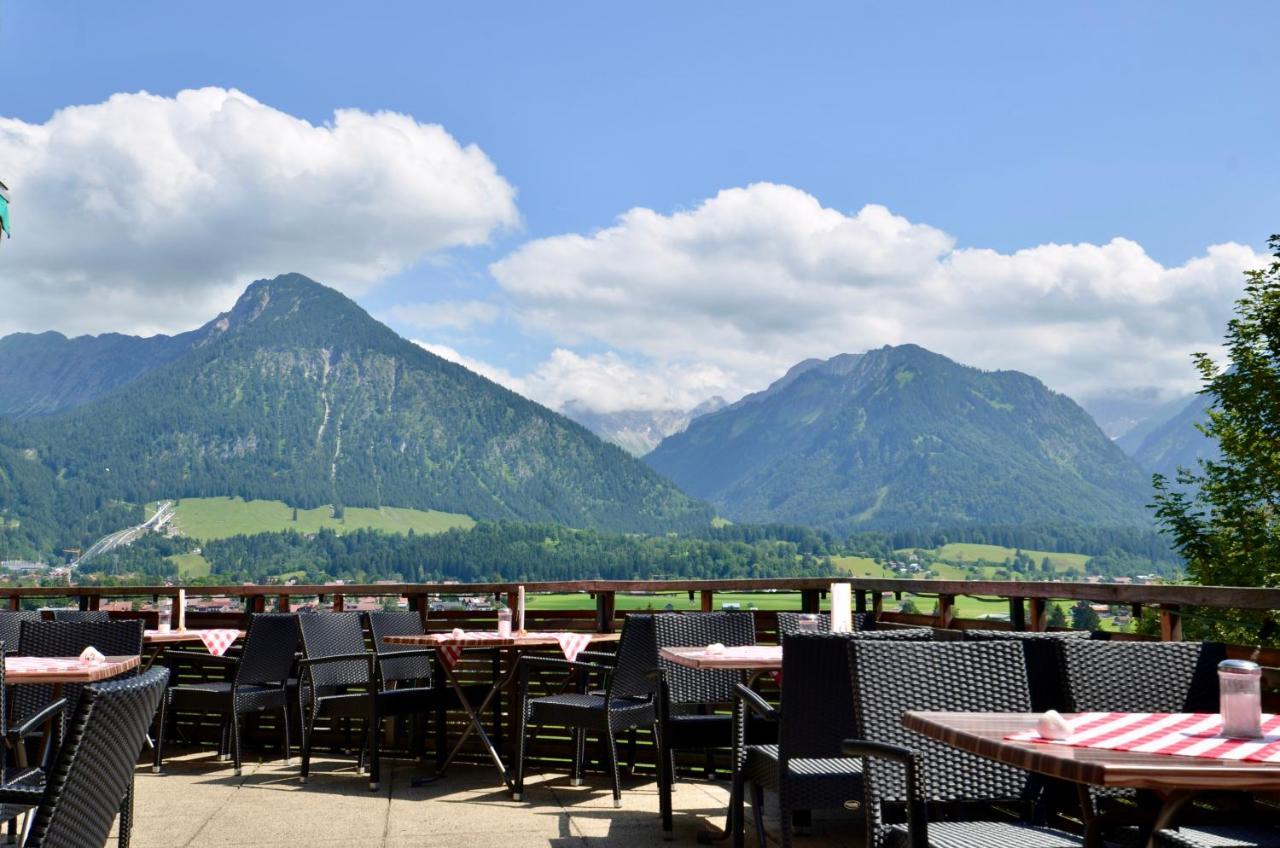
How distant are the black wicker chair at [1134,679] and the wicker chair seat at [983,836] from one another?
1.11ft

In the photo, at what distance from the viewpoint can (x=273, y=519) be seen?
137375mm

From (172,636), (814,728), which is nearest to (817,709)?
(814,728)

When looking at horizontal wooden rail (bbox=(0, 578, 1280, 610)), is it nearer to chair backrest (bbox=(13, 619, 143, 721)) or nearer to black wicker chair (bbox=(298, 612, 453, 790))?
black wicker chair (bbox=(298, 612, 453, 790))

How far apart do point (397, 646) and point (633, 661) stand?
75.2 inches

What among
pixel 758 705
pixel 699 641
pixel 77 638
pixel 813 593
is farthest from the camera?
pixel 813 593

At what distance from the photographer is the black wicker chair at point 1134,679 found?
3084 mm

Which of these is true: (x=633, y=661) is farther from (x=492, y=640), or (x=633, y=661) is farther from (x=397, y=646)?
(x=397, y=646)

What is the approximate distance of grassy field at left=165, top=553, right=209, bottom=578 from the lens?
11262 centimetres

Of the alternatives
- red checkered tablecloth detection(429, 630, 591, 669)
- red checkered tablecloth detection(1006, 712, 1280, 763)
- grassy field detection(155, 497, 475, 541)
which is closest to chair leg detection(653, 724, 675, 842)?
red checkered tablecloth detection(429, 630, 591, 669)

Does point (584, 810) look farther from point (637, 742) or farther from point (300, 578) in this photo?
point (300, 578)

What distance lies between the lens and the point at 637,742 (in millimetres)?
6602

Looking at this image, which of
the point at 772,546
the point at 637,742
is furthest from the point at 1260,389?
the point at 772,546

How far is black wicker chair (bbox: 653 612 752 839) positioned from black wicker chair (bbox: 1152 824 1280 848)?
86.1 inches

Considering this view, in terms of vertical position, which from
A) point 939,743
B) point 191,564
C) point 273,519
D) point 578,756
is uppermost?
point 273,519
